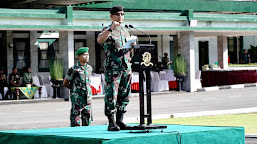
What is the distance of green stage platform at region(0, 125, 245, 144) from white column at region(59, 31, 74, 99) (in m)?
16.6

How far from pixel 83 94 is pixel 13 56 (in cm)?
1973

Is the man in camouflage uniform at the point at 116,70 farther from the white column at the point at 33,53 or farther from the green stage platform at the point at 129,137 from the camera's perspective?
the white column at the point at 33,53

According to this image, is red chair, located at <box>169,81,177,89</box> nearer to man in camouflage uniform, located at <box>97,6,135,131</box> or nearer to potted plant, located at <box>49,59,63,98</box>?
potted plant, located at <box>49,59,63,98</box>

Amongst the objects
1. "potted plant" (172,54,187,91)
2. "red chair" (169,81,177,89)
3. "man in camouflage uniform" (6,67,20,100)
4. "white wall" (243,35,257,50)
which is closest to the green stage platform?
"man in camouflage uniform" (6,67,20,100)

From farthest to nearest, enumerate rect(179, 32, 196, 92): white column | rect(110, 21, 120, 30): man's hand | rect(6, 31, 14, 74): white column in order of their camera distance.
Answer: rect(6, 31, 14, 74): white column < rect(179, 32, 196, 92): white column < rect(110, 21, 120, 30): man's hand

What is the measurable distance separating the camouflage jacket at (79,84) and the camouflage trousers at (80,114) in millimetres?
82

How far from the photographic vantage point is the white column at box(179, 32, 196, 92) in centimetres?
2794

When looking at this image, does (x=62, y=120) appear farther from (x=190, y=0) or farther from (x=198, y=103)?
(x=190, y=0)

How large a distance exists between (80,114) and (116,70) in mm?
2226

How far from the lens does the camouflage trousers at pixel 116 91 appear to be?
7.95 metres

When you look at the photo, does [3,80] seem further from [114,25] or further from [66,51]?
[114,25]

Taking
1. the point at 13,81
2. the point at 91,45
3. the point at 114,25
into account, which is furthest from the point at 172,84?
the point at 114,25

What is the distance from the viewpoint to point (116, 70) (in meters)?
8.03

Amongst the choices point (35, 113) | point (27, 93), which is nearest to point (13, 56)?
point (27, 93)
